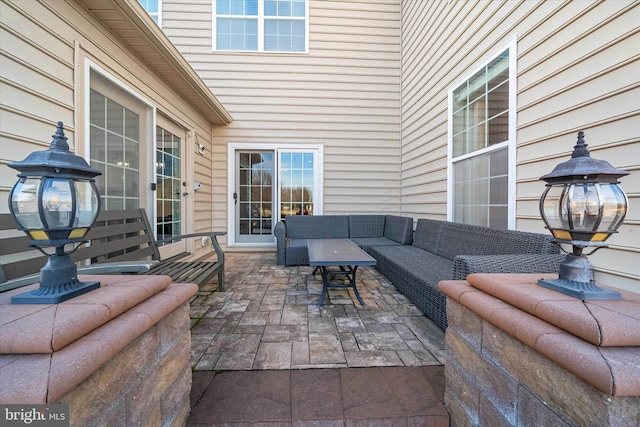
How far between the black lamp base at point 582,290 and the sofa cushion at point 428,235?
7.38ft

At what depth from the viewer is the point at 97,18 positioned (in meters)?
2.09

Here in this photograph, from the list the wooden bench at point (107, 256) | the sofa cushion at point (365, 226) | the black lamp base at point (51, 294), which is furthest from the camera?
the sofa cushion at point (365, 226)

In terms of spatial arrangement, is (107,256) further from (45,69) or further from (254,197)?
(254,197)

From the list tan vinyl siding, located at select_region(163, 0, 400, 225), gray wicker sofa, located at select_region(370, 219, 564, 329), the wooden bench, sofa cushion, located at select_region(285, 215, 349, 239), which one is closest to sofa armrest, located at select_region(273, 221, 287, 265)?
sofa cushion, located at select_region(285, 215, 349, 239)

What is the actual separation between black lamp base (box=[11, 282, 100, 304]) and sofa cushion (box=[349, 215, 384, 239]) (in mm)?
3954

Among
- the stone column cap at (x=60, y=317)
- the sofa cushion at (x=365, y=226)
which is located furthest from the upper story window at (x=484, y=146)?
the stone column cap at (x=60, y=317)

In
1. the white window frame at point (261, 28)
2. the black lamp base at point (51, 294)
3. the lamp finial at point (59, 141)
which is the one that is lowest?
the black lamp base at point (51, 294)

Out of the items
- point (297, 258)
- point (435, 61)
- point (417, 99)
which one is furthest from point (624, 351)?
point (417, 99)

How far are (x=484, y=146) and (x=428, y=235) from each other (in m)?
1.24

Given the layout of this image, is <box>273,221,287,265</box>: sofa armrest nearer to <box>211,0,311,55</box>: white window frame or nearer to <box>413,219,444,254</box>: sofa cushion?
<box>413,219,444,254</box>: sofa cushion

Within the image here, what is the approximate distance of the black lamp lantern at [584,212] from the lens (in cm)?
87

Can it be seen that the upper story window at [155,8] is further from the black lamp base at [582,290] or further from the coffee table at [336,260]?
the black lamp base at [582,290]

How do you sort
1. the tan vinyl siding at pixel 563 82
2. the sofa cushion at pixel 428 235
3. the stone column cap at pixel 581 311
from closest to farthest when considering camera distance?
the stone column cap at pixel 581 311, the tan vinyl siding at pixel 563 82, the sofa cushion at pixel 428 235

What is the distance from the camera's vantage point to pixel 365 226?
182 inches
